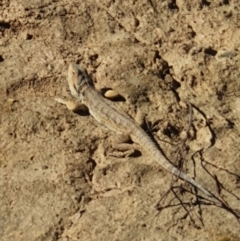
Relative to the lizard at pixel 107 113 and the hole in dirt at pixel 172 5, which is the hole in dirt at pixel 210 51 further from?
the lizard at pixel 107 113

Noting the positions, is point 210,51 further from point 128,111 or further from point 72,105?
point 72,105

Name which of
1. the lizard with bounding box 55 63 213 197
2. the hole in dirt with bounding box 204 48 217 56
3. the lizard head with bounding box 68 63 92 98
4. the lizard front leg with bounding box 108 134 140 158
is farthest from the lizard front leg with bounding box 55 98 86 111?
the hole in dirt with bounding box 204 48 217 56

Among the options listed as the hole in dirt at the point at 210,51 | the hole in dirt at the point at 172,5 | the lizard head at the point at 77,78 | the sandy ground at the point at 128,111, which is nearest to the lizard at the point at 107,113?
the lizard head at the point at 77,78

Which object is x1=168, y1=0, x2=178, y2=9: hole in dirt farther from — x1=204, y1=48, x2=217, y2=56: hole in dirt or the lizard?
the lizard

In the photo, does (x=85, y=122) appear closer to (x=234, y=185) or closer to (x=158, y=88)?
(x=158, y=88)

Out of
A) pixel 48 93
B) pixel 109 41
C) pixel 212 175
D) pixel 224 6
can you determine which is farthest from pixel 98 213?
pixel 224 6

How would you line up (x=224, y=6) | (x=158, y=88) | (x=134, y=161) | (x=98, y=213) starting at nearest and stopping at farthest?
(x=98, y=213)
(x=134, y=161)
(x=158, y=88)
(x=224, y=6)

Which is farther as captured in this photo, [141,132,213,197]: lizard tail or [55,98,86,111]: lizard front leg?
[55,98,86,111]: lizard front leg
